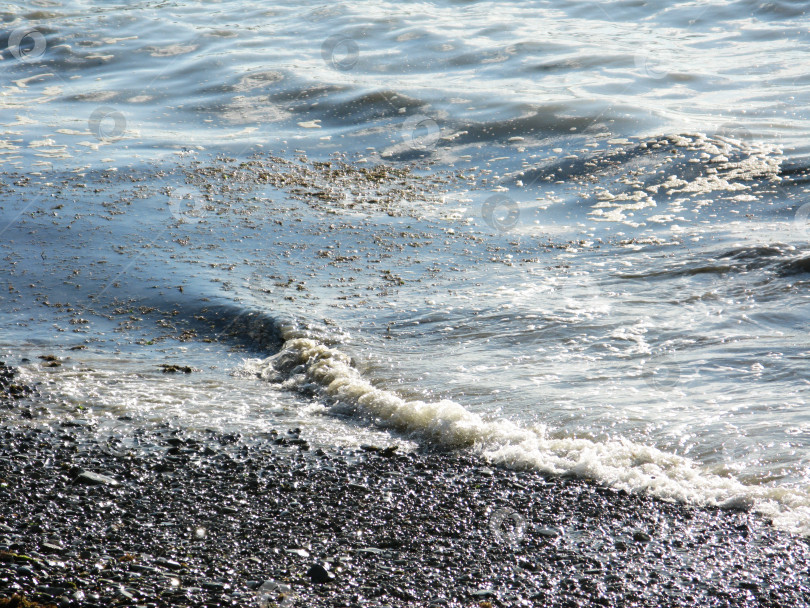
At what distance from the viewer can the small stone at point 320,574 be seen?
3.61 meters

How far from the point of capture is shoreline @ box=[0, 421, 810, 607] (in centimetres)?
353

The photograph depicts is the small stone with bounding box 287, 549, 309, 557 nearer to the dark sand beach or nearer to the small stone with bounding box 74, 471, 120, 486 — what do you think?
the dark sand beach

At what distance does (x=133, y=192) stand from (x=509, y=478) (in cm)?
755

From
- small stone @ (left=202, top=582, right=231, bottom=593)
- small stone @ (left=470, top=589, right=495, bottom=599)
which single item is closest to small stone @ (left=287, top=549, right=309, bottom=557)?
small stone @ (left=202, top=582, right=231, bottom=593)

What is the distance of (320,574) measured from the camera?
11.9 feet

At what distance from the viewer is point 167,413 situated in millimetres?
5391

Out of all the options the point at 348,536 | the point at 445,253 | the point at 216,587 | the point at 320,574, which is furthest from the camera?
the point at 445,253

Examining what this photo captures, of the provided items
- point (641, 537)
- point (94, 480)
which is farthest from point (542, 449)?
point (94, 480)

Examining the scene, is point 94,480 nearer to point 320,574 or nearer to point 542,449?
point 320,574

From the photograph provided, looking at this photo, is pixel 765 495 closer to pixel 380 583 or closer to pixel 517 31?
pixel 380 583

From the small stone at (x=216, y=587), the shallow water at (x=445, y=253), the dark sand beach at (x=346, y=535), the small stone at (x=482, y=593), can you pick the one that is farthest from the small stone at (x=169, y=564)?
the shallow water at (x=445, y=253)

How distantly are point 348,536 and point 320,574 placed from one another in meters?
0.37

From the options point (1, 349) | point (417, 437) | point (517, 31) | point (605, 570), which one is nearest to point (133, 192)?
point (1, 349)

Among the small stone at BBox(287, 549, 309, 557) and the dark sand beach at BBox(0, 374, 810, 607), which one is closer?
the dark sand beach at BBox(0, 374, 810, 607)
